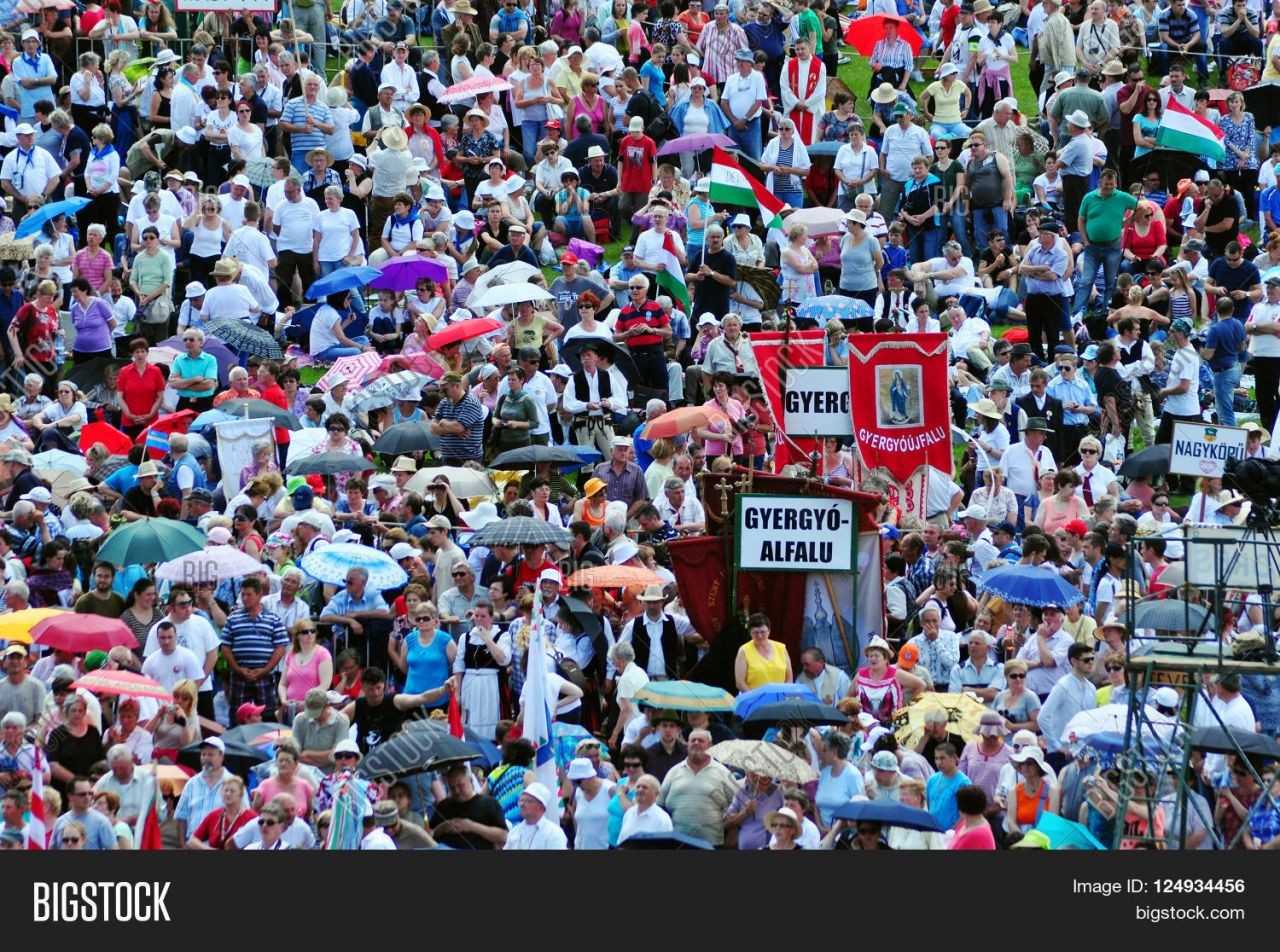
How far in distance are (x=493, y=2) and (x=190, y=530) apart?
46.4 ft

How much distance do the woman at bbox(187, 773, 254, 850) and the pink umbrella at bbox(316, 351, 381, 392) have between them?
864 centimetres

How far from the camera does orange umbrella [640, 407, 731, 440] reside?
25172 millimetres

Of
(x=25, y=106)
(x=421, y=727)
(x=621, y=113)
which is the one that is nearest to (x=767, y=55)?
(x=621, y=113)

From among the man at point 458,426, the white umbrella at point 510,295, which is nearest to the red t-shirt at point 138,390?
the man at point 458,426

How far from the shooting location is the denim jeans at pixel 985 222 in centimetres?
3117

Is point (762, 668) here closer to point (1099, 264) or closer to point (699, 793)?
point (699, 793)

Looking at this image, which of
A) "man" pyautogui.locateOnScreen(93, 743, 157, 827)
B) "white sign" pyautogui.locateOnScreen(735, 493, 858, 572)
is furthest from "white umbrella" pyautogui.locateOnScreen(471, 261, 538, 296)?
"man" pyautogui.locateOnScreen(93, 743, 157, 827)

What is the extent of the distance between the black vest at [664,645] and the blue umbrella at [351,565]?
1.74m

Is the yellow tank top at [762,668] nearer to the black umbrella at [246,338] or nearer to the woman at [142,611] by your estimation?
the woman at [142,611]

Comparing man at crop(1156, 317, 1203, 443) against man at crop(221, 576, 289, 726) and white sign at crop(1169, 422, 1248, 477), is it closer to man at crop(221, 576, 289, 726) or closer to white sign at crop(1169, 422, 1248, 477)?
white sign at crop(1169, 422, 1248, 477)

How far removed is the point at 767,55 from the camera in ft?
113

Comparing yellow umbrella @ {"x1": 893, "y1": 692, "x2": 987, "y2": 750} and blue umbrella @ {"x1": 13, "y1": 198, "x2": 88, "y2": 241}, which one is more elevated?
blue umbrella @ {"x1": 13, "y1": 198, "x2": 88, "y2": 241}

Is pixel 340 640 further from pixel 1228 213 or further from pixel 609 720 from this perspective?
pixel 1228 213
